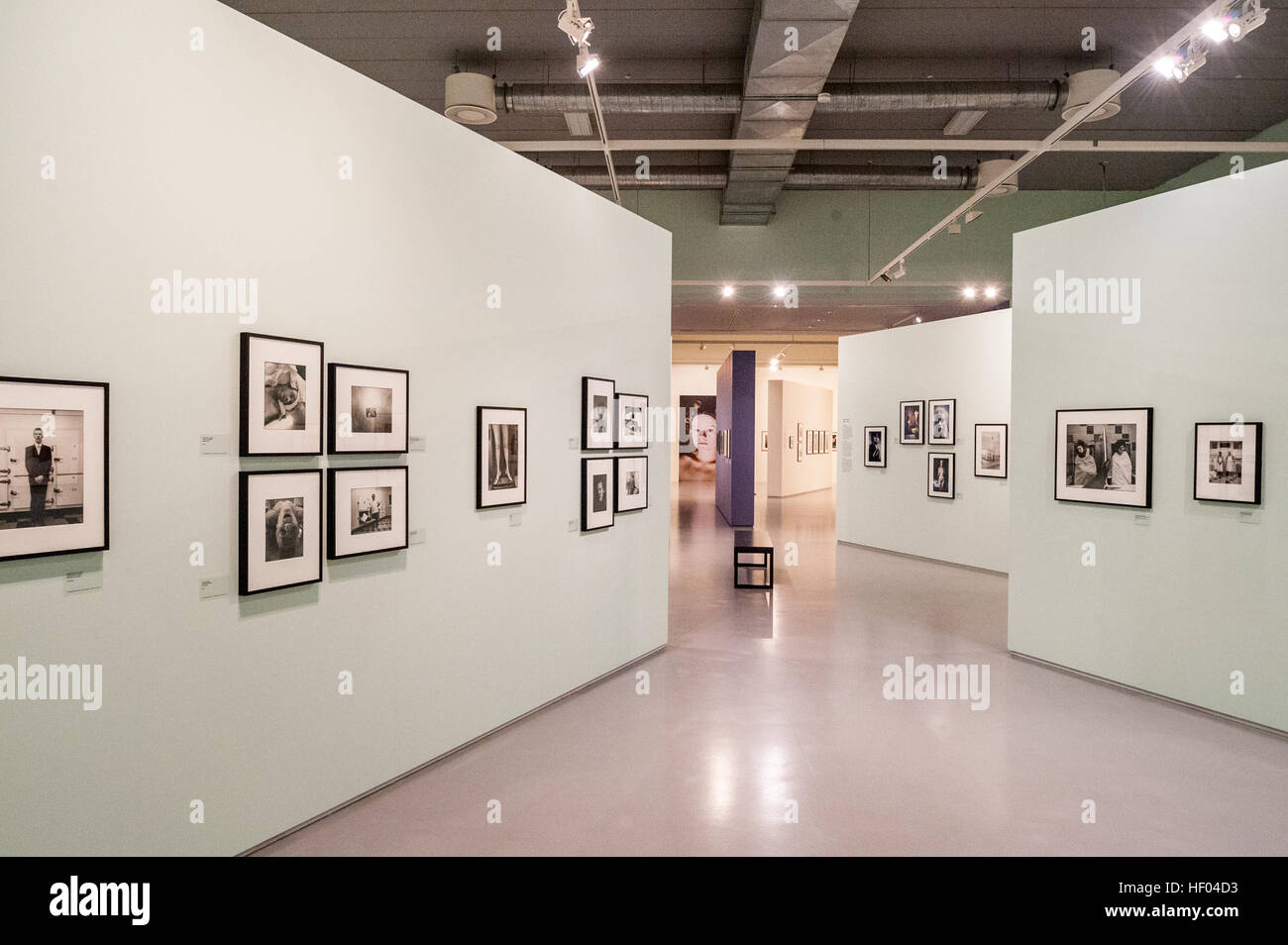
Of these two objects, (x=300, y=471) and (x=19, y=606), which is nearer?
(x=19, y=606)

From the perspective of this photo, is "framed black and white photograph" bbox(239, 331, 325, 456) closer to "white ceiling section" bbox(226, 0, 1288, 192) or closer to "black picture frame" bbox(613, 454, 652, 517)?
"black picture frame" bbox(613, 454, 652, 517)

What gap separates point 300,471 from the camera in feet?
13.8

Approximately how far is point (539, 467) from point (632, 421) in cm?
165

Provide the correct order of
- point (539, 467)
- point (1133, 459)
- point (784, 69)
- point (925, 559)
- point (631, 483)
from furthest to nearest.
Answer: point (925, 559) → point (784, 69) → point (631, 483) → point (1133, 459) → point (539, 467)

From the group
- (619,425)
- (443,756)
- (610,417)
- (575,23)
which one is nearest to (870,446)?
(619,425)

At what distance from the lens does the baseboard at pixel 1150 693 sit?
591 cm

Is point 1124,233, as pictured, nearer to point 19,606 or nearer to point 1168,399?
point 1168,399

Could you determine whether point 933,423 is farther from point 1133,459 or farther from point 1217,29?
point 1217,29

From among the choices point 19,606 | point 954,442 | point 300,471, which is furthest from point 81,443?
point 954,442

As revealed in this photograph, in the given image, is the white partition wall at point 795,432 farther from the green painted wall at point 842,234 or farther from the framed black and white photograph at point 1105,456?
the framed black and white photograph at point 1105,456

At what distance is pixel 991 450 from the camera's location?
12906mm

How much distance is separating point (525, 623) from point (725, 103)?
277 inches

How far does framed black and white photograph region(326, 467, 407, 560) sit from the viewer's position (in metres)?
4.45

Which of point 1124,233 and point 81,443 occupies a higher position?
point 1124,233
